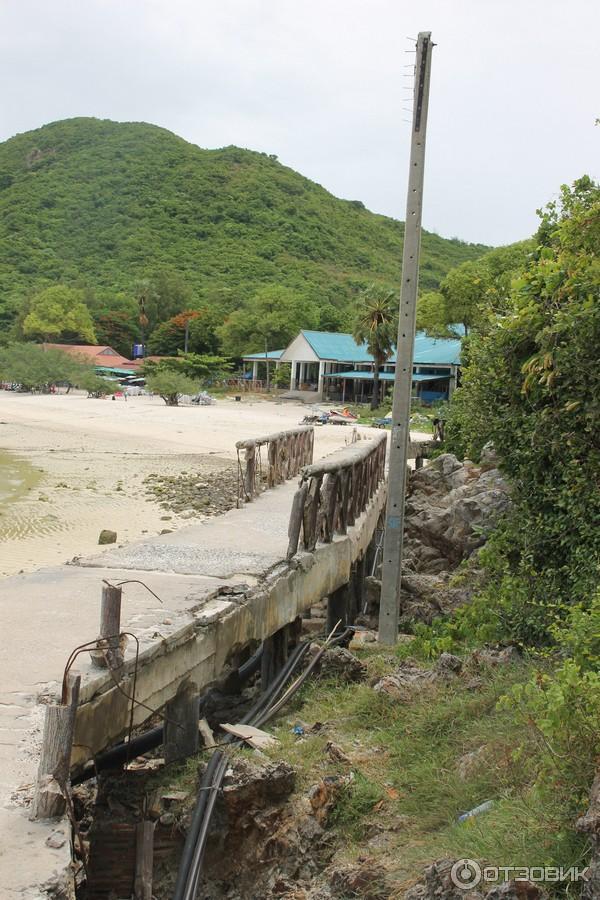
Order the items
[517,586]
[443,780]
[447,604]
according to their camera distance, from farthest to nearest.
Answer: [447,604] < [517,586] < [443,780]

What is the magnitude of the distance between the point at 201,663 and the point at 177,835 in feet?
3.83

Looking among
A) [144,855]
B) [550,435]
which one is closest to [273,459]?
[550,435]

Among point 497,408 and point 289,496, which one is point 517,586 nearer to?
point 497,408

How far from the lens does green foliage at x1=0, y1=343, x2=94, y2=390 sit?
66.2 m

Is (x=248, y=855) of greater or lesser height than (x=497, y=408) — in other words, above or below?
below

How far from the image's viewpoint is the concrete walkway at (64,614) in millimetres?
4016

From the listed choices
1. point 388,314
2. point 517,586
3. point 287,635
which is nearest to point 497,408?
point 517,586

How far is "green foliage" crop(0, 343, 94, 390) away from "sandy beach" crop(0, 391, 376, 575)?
308cm

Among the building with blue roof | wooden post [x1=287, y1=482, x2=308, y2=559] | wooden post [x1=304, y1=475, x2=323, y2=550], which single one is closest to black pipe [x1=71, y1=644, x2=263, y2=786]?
wooden post [x1=287, y1=482, x2=308, y2=559]

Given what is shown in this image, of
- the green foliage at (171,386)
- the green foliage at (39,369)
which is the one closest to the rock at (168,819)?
the green foliage at (171,386)

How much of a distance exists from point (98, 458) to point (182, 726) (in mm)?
26303

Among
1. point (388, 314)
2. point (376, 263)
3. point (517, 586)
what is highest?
point (376, 263)

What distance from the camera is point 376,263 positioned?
420 feet

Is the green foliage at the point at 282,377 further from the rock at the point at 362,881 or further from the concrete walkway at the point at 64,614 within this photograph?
the rock at the point at 362,881
